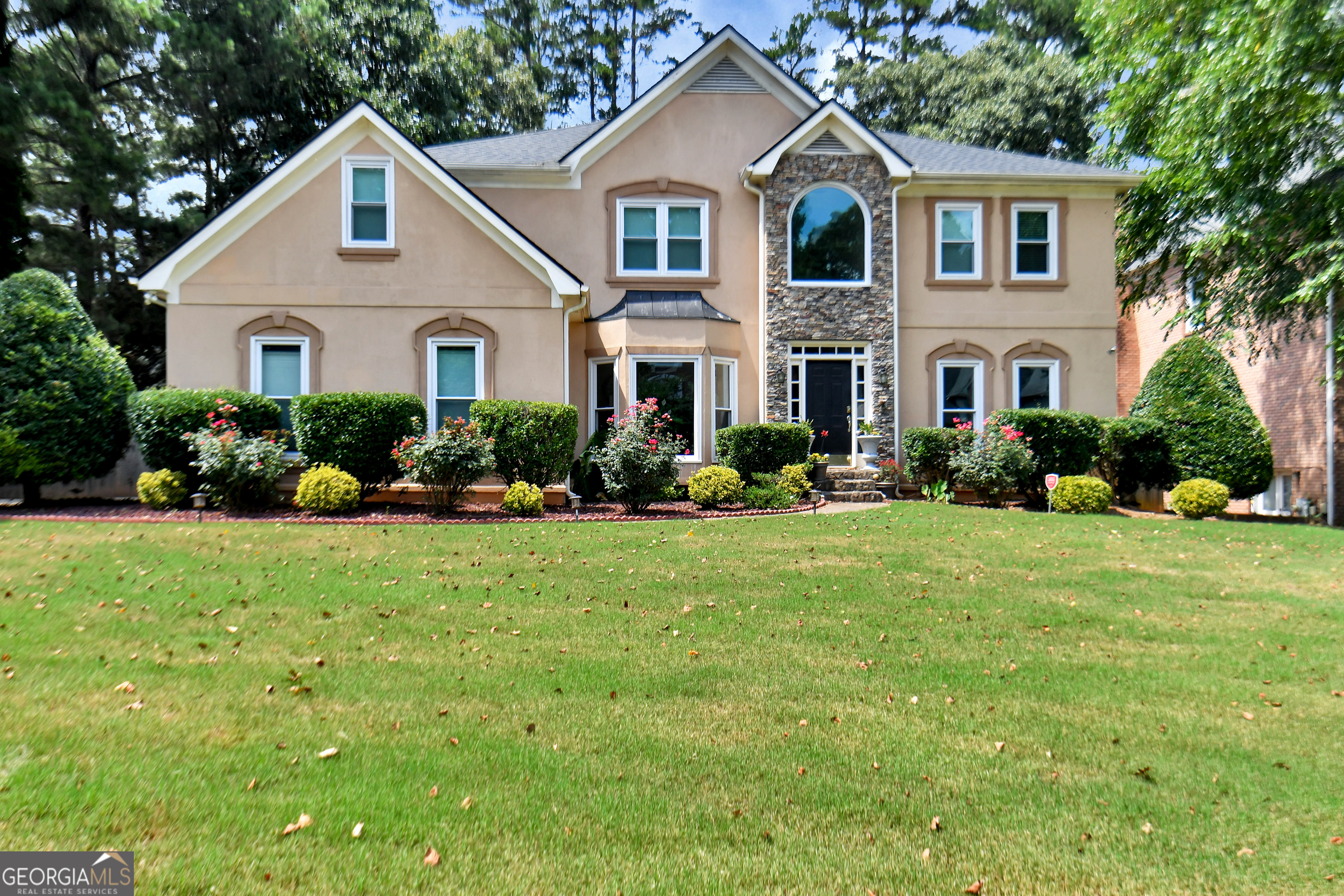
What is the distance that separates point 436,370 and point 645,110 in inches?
289

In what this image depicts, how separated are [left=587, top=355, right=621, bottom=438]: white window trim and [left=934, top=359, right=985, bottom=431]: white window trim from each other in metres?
7.07

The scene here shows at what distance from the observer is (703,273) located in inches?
699

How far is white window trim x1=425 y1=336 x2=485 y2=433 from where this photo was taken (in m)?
15.5

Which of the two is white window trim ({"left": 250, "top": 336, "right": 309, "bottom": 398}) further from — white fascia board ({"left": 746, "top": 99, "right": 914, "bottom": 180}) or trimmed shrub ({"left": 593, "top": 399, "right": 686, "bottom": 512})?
white fascia board ({"left": 746, "top": 99, "right": 914, "bottom": 180})

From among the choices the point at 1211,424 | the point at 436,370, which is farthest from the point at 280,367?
the point at 1211,424

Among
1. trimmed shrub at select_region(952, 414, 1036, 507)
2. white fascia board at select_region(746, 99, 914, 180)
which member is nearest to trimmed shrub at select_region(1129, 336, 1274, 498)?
trimmed shrub at select_region(952, 414, 1036, 507)

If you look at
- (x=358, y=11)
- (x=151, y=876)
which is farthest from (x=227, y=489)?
(x=358, y=11)

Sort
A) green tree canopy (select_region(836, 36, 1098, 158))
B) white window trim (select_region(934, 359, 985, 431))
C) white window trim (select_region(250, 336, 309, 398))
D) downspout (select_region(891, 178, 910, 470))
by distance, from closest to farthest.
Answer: white window trim (select_region(250, 336, 309, 398))
downspout (select_region(891, 178, 910, 470))
white window trim (select_region(934, 359, 985, 431))
green tree canopy (select_region(836, 36, 1098, 158))

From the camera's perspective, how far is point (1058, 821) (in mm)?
3646

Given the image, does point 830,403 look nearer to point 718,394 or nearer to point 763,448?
point 718,394

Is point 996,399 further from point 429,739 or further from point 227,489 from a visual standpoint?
point 429,739

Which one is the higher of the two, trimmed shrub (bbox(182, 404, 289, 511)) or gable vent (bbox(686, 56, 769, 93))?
gable vent (bbox(686, 56, 769, 93))

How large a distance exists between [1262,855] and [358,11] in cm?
3089

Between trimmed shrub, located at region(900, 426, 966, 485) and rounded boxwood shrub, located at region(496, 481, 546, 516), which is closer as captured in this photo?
rounded boxwood shrub, located at region(496, 481, 546, 516)
